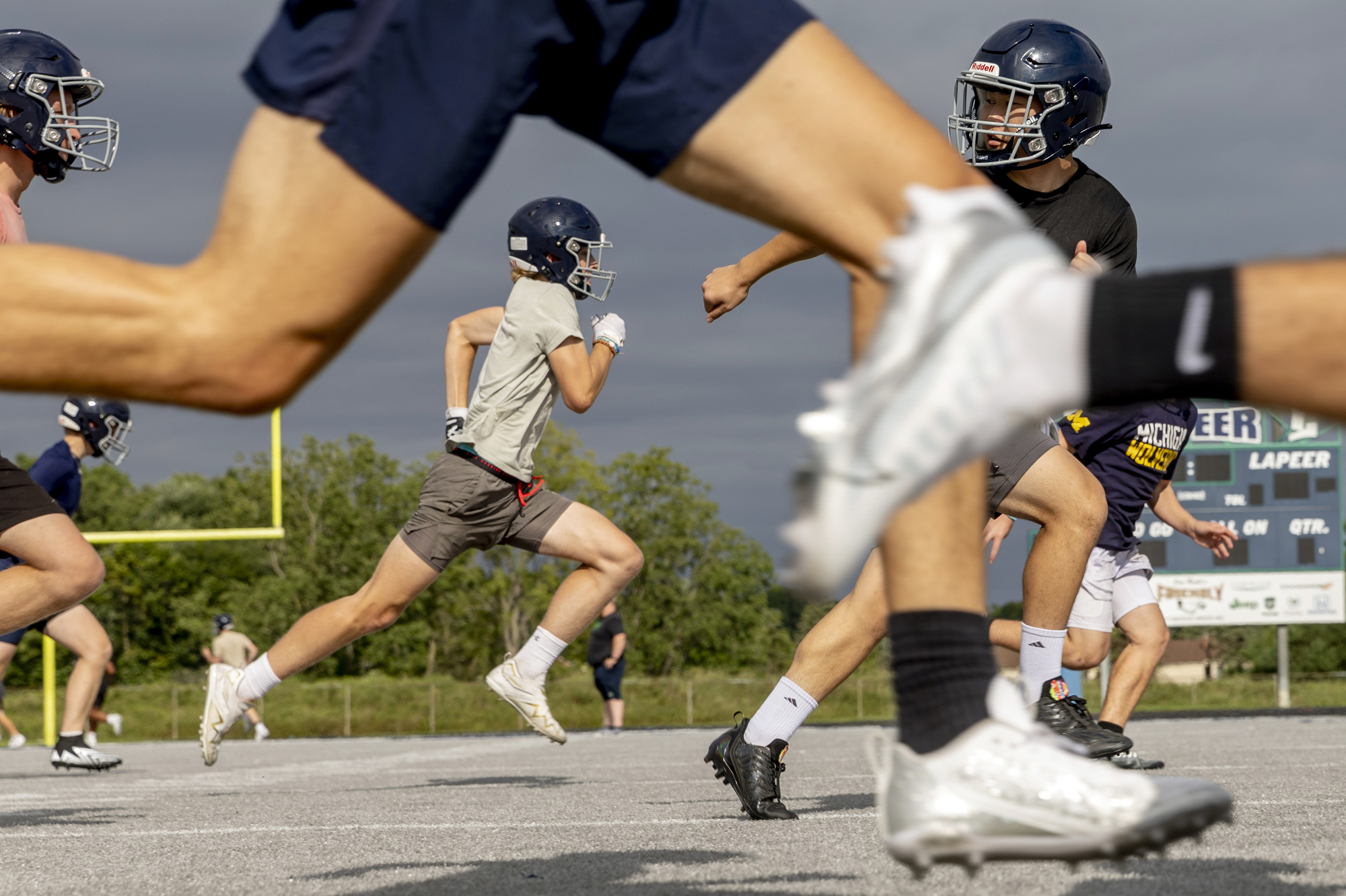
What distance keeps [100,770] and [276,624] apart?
57.5m

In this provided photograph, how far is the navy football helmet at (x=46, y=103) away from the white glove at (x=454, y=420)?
7.64 ft

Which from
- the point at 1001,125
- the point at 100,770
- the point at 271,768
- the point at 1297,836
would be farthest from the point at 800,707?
the point at 100,770

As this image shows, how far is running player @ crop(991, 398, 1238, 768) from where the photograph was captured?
6820 millimetres

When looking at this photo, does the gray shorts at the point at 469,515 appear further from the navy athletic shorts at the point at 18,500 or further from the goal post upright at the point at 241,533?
the goal post upright at the point at 241,533

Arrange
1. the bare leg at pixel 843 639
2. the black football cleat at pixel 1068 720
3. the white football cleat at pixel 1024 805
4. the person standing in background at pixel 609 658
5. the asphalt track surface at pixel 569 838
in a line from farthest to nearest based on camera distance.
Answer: the person standing in background at pixel 609 658
the black football cleat at pixel 1068 720
the bare leg at pixel 843 639
the asphalt track surface at pixel 569 838
the white football cleat at pixel 1024 805

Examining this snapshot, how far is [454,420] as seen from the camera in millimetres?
7062

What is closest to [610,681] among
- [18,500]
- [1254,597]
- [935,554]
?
[1254,597]

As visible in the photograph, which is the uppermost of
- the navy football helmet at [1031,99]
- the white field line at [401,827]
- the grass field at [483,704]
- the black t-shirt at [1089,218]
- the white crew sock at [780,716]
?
the navy football helmet at [1031,99]

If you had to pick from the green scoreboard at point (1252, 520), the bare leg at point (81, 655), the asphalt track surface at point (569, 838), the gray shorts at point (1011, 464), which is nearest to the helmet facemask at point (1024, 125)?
the gray shorts at point (1011, 464)

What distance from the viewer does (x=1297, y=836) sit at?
352 cm

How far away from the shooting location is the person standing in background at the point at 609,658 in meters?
20.9

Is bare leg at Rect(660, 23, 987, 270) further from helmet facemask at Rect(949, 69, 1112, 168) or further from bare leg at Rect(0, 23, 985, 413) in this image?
helmet facemask at Rect(949, 69, 1112, 168)

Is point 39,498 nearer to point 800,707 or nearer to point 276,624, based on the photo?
point 800,707

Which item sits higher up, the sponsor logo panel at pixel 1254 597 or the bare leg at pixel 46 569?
the bare leg at pixel 46 569
